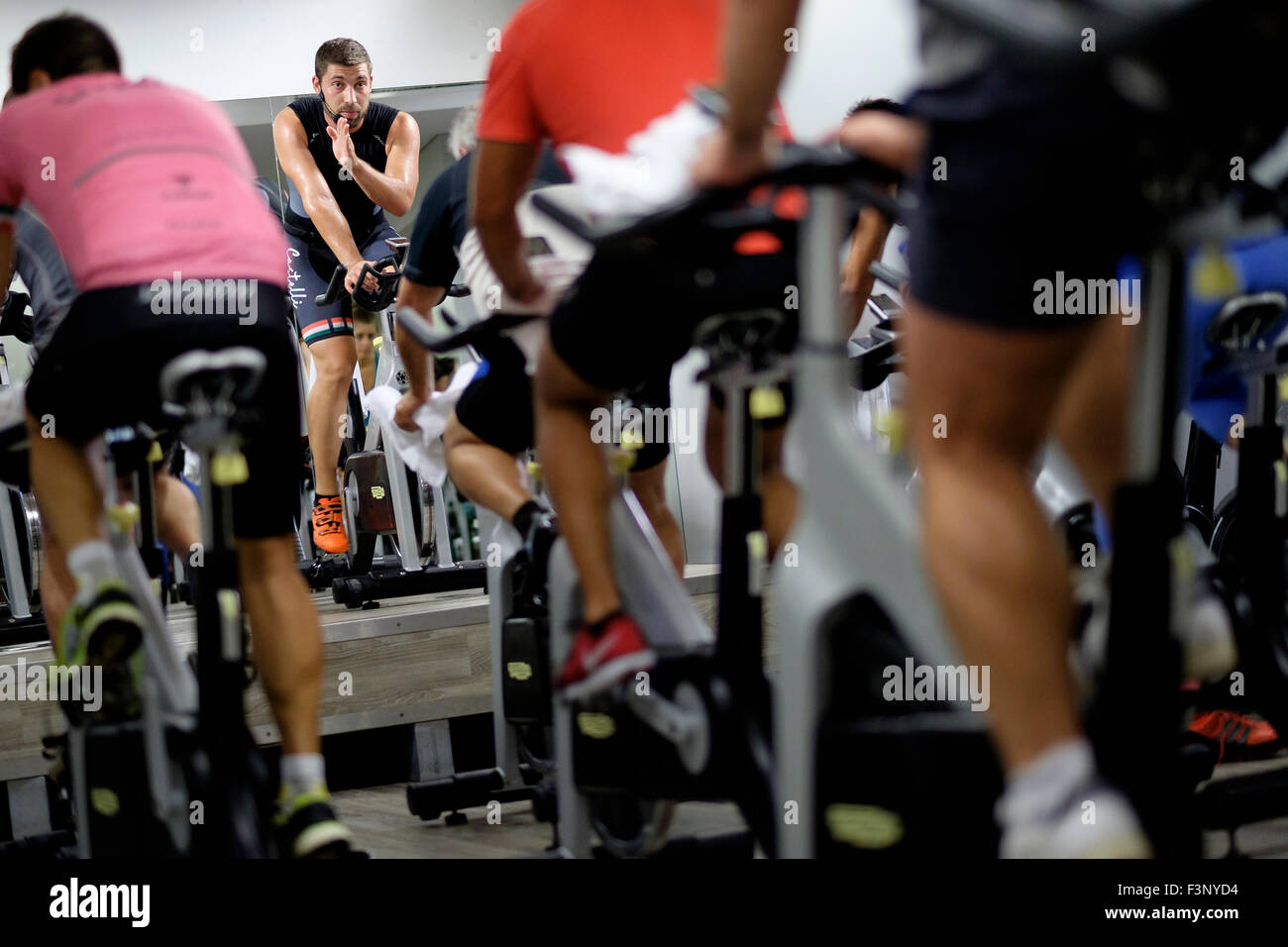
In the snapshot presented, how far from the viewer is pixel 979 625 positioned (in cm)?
106

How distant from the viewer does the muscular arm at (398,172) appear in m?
3.98

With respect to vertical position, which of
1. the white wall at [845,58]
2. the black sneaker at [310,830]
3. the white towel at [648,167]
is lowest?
the black sneaker at [310,830]

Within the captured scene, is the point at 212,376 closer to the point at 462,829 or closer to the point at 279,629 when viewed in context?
the point at 279,629

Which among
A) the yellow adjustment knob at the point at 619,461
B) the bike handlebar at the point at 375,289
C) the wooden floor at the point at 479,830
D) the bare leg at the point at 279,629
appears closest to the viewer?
the bare leg at the point at 279,629

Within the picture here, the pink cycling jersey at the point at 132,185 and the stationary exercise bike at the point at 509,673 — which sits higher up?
the pink cycling jersey at the point at 132,185

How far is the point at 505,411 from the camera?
278 centimetres

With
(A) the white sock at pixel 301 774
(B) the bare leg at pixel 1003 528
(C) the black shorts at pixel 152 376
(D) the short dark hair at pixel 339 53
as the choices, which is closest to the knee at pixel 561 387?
(C) the black shorts at pixel 152 376

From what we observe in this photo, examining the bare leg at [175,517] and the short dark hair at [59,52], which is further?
the bare leg at [175,517]

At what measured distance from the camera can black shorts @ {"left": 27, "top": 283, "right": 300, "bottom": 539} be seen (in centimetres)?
192

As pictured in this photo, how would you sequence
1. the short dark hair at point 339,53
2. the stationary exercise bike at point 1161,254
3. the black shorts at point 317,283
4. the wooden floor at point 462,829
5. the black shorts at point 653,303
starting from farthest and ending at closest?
the black shorts at point 317,283, the short dark hair at point 339,53, the wooden floor at point 462,829, the black shorts at point 653,303, the stationary exercise bike at point 1161,254

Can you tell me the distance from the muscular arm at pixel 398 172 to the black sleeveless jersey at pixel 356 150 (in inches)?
1.2

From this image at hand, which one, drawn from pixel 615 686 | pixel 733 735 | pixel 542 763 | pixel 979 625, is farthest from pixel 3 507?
pixel 979 625

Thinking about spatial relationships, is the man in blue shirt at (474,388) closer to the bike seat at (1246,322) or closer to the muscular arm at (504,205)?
the muscular arm at (504,205)

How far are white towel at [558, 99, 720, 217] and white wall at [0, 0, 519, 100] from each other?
8.04ft
